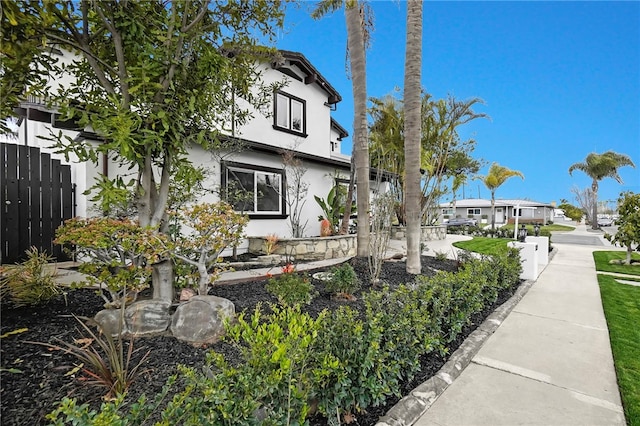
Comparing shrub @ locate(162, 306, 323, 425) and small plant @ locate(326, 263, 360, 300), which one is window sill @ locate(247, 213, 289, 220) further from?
shrub @ locate(162, 306, 323, 425)

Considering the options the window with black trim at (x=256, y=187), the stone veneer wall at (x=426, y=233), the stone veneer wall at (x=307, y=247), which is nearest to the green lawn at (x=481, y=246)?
the stone veneer wall at (x=426, y=233)

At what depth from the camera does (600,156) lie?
33656 millimetres

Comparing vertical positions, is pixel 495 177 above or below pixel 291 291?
above

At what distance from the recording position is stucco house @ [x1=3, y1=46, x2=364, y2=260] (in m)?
7.80

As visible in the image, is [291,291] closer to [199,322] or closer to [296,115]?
[199,322]

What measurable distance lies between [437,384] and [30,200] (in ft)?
26.7

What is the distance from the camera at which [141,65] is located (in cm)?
344

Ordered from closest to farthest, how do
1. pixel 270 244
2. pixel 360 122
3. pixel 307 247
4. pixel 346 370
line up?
pixel 346 370, pixel 360 122, pixel 270 244, pixel 307 247

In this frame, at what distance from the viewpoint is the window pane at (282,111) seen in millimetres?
12500

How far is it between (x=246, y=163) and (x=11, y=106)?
6.52 m

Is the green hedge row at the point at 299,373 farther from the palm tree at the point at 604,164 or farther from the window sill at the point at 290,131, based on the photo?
the palm tree at the point at 604,164

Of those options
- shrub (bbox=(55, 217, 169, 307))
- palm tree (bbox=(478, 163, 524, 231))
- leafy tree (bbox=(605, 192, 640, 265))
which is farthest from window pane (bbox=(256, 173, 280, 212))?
palm tree (bbox=(478, 163, 524, 231))

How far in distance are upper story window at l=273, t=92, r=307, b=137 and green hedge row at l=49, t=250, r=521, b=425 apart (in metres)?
10.1

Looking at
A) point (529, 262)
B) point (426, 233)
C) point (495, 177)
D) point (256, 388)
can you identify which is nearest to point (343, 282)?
point (256, 388)
